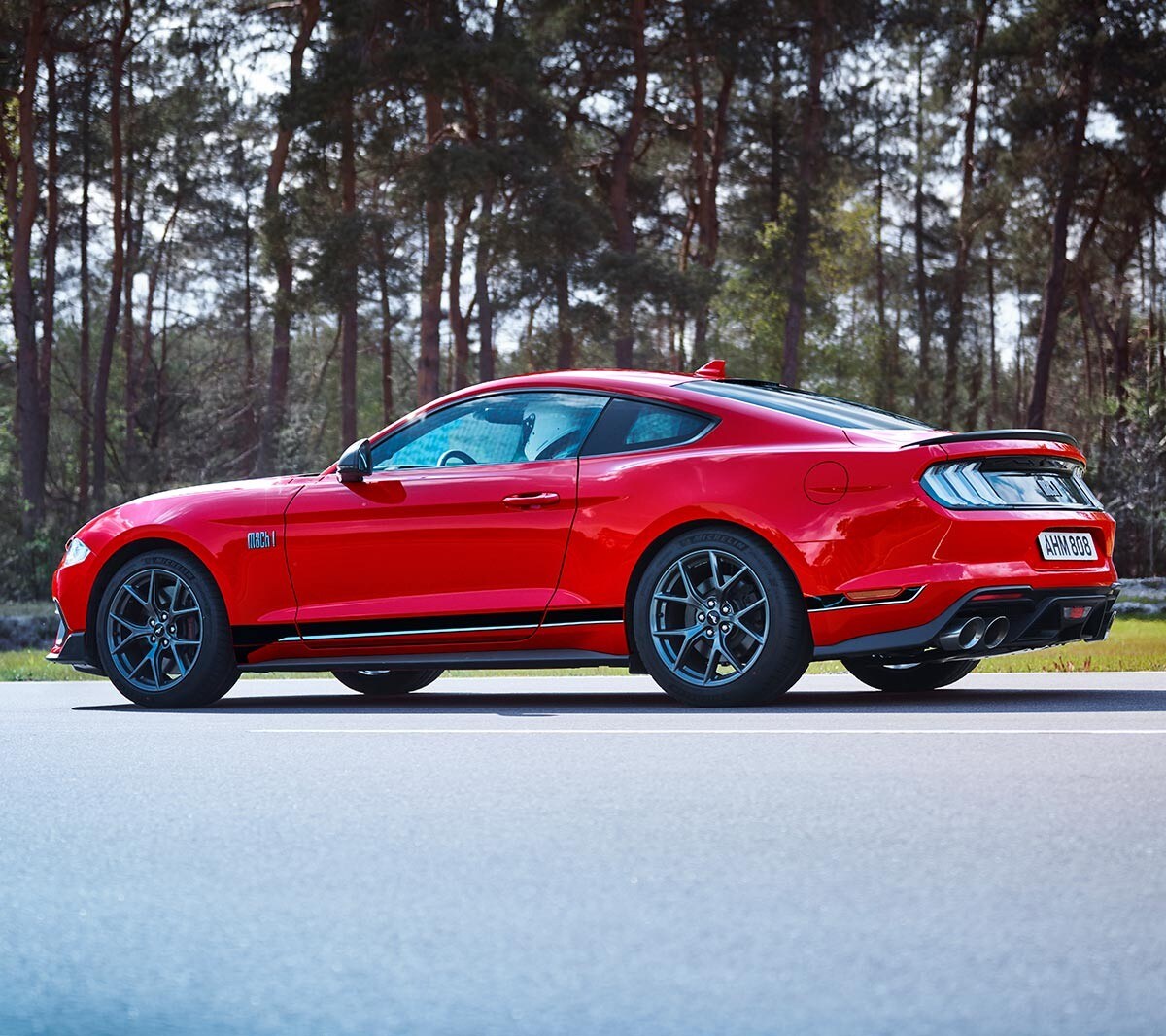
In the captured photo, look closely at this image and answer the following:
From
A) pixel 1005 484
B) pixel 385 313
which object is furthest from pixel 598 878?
pixel 385 313

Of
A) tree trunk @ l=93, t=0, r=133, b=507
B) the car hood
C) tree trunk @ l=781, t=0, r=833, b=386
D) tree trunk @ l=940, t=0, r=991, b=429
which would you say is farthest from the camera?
tree trunk @ l=940, t=0, r=991, b=429

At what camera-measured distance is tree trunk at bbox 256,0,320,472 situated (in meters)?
33.1

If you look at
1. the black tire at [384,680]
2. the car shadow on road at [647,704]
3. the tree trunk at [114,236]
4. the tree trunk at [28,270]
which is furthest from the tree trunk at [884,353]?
the car shadow on road at [647,704]

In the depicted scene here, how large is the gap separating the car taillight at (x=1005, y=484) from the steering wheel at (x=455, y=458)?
235cm

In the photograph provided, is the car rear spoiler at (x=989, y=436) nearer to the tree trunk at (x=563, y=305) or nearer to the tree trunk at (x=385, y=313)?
the tree trunk at (x=563, y=305)

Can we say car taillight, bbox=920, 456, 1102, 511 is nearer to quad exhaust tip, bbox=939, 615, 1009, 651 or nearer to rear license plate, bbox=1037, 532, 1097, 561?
rear license plate, bbox=1037, 532, 1097, 561

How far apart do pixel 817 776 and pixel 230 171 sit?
142 feet

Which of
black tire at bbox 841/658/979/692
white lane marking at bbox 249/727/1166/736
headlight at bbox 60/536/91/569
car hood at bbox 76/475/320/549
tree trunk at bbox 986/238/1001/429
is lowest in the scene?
white lane marking at bbox 249/727/1166/736

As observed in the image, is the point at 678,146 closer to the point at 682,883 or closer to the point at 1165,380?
the point at 1165,380

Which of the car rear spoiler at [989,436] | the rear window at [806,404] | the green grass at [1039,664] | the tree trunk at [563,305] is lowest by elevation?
the green grass at [1039,664]

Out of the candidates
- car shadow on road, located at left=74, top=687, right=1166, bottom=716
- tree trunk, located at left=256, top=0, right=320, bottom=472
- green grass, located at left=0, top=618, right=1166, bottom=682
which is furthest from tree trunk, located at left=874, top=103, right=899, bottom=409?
car shadow on road, located at left=74, top=687, right=1166, bottom=716

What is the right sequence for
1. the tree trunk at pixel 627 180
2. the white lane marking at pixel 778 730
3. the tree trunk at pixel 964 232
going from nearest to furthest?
the white lane marking at pixel 778 730
the tree trunk at pixel 627 180
the tree trunk at pixel 964 232

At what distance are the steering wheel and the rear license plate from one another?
276 cm

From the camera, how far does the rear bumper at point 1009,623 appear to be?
7828 millimetres
